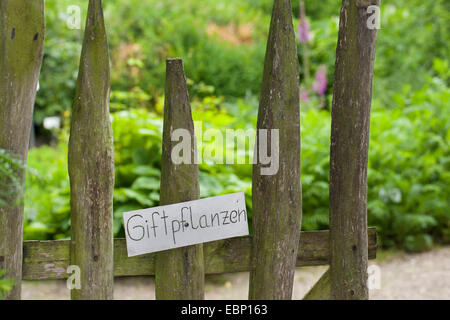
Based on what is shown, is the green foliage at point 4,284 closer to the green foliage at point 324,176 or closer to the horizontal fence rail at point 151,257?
the horizontal fence rail at point 151,257

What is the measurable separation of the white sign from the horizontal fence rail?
0.07 metres

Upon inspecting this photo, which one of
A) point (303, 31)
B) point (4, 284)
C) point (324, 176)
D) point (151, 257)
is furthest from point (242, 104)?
point (4, 284)

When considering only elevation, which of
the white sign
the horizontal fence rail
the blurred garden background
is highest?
the blurred garden background

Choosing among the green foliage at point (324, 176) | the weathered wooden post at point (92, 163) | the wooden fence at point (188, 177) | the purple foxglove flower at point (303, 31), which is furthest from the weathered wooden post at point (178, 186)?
the purple foxglove flower at point (303, 31)

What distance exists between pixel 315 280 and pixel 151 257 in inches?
97.4

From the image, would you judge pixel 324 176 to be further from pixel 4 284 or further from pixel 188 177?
pixel 4 284

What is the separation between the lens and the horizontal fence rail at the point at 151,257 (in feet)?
5.68

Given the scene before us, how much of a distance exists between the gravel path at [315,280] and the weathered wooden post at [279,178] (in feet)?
6.50

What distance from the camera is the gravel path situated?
372 centimetres

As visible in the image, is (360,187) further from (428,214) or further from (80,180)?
(428,214)

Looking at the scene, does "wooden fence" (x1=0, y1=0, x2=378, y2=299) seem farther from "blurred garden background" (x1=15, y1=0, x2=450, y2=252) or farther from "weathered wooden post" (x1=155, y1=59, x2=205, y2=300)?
"blurred garden background" (x1=15, y1=0, x2=450, y2=252)

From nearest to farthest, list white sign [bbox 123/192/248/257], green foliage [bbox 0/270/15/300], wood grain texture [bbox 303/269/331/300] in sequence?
green foliage [bbox 0/270/15/300], white sign [bbox 123/192/248/257], wood grain texture [bbox 303/269/331/300]

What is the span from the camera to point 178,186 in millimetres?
1706

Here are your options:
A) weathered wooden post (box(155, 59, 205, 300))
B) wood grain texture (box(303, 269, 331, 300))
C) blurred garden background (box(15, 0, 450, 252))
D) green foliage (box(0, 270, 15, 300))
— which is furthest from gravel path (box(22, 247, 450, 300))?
green foliage (box(0, 270, 15, 300))
